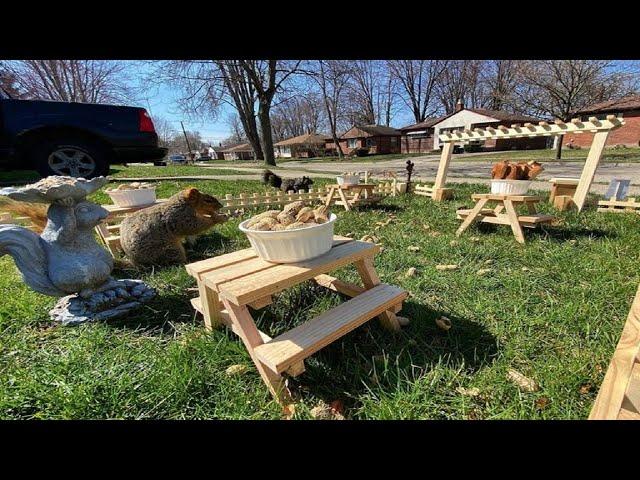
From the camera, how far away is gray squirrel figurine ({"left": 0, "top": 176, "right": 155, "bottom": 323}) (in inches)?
72.7

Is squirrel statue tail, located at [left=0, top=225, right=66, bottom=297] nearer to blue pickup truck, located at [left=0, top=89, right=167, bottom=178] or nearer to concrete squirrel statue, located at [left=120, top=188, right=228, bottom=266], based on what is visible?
concrete squirrel statue, located at [left=120, top=188, right=228, bottom=266]

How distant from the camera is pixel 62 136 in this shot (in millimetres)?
5164

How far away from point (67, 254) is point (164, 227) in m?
0.89

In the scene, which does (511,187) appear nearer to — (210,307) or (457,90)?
(210,307)

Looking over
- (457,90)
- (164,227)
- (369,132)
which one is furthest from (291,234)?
(457,90)

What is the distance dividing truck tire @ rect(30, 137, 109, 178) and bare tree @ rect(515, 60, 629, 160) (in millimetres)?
22776

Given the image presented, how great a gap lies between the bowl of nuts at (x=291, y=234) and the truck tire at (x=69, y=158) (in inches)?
207

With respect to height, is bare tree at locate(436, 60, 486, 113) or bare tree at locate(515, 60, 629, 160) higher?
bare tree at locate(436, 60, 486, 113)

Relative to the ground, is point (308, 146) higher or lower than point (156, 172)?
higher

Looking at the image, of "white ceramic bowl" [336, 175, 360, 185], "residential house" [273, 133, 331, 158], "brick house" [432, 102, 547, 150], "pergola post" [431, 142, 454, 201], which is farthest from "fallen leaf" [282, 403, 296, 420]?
"residential house" [273, 133, 331, 158]

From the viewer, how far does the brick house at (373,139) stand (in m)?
40.9
